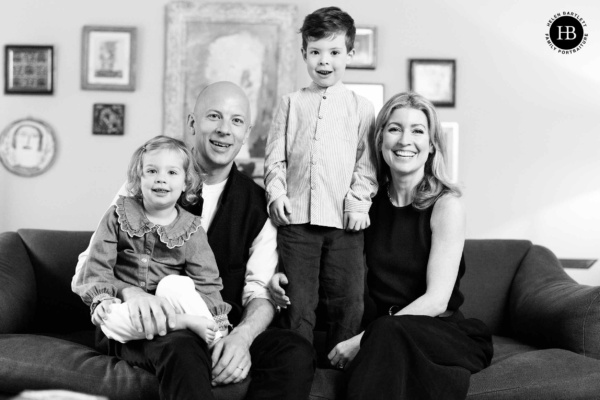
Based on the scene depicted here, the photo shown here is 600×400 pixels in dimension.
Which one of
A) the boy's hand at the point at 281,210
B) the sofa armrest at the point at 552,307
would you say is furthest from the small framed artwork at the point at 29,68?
the sofa armrest at the point at 552,307

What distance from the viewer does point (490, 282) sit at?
283 centimetres

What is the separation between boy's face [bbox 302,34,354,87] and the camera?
231 centimetres

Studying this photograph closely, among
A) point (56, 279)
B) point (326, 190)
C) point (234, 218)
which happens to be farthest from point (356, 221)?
point (56, 279)

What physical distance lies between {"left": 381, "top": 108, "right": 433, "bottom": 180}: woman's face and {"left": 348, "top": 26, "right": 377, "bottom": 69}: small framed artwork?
1695mm

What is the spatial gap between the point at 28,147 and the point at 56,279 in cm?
148

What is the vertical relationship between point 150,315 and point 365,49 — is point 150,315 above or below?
below

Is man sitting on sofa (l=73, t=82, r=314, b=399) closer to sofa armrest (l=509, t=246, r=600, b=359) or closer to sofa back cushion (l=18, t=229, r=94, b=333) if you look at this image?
sofa back cushion (l=18, t=229, r=94, b=333)

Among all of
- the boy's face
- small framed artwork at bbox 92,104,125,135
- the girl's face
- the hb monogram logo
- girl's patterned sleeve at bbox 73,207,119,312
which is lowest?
girl's patterned sleeve at bbox 73,207,119,312

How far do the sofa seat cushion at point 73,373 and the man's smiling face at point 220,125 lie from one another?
0.75 m

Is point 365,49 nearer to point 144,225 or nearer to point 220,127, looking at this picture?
point 220,127

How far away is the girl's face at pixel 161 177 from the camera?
6.74 feet

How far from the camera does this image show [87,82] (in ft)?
12.8

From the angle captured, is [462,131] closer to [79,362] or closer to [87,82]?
[87,82]

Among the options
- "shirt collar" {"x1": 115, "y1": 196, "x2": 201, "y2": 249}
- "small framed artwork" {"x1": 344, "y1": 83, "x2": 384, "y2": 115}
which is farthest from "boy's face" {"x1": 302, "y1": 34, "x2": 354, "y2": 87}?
"small framed artwork" {"x1": 344, "y1": 83, "x2": 384, "y2": 115}
